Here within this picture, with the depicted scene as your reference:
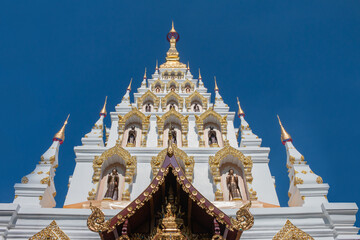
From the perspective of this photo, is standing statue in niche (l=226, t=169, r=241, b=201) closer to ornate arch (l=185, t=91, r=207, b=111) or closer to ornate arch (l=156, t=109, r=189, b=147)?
ornate arch (l=156, t=109, r=189, b=147)

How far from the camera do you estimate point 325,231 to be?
33.5 ft

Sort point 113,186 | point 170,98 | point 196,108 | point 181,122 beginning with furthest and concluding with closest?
point 170,98
point 196,108
point 181,122
point 113,186

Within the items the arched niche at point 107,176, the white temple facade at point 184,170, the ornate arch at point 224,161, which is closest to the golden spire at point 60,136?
the white temple facade at point 184,170

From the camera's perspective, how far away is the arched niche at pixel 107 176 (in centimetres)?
1248

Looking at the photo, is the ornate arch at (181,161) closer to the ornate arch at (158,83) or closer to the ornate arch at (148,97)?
the ornate arch at (148,97)

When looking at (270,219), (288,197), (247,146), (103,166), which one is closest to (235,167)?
(247,146)

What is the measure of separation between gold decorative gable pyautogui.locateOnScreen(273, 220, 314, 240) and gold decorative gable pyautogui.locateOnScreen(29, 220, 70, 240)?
6.75 m

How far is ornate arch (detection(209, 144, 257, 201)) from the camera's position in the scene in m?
12.1

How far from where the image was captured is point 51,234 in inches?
400

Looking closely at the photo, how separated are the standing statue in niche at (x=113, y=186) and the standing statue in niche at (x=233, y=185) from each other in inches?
173

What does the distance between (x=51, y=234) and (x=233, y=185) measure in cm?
670

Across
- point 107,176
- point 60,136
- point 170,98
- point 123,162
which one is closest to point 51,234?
point 107,176

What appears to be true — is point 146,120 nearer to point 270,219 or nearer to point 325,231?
point 270,219

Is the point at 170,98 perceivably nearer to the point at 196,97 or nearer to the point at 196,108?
the point at 196,97
